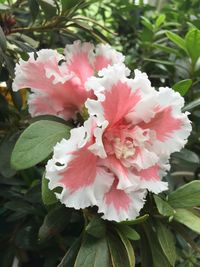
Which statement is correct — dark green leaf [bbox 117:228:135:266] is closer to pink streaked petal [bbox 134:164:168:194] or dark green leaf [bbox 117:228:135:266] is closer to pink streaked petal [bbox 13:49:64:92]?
pink streaked petal [bbox 134:164:168:194]

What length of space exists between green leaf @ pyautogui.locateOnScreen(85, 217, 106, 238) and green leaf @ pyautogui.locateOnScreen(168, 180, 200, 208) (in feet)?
0.41

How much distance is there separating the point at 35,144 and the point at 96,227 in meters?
0.14

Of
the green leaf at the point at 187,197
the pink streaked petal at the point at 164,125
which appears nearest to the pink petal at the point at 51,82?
the pink streaked petal at the point at 164,125

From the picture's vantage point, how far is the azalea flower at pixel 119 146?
0.51 metres

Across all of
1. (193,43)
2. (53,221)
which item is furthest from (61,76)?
(193,43)

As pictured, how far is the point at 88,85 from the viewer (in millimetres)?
542

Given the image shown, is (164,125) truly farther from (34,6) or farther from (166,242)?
(34,6)

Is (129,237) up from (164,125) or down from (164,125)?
down

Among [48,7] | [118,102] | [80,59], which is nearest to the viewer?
[118,102]

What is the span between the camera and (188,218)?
61cm

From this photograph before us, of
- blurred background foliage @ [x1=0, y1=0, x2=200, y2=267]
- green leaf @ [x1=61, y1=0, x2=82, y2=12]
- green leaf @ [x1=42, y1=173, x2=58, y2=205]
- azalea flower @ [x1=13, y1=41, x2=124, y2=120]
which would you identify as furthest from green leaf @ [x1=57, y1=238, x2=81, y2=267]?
green leaf @ [x1=61, y1=0, x2=82, y2=12]

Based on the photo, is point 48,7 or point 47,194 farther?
point 48,7

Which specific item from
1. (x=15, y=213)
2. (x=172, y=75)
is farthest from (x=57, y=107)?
(x=172, y=75)

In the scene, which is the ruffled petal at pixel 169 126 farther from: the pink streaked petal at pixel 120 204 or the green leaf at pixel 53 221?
the green leaf at pixel 53 221
